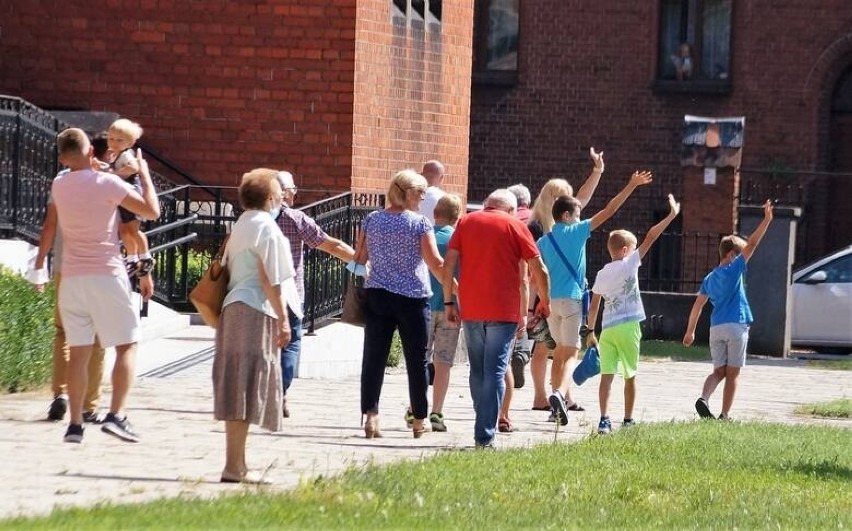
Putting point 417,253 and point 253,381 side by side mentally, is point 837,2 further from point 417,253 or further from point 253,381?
point 253,381

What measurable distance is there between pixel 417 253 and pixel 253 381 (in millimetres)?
2663

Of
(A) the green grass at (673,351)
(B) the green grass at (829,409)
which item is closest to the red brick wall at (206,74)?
(A) the green grass at (673,351)

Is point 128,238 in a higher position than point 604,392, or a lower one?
higher

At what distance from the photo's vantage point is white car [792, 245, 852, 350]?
23.2 m

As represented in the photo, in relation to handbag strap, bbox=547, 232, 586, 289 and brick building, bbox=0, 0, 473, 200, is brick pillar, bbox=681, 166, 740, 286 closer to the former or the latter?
brick building, bbox=0, 0, 473, 200

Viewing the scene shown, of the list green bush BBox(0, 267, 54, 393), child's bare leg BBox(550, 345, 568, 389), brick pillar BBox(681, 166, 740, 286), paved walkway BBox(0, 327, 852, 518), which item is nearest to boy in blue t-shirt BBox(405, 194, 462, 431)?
paved walkway BBox(0, 327, 852, 518)

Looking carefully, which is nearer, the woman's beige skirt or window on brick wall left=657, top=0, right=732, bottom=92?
the woman's beige skirt

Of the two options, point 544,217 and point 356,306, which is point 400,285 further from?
point 544,217

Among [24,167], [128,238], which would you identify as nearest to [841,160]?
[24,167]

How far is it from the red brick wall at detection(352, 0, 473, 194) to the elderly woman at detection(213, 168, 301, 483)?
375 inches

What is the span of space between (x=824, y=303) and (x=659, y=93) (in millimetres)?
6311

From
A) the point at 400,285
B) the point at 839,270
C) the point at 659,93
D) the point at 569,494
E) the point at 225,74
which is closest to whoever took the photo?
the point at 569,494

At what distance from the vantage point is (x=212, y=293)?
9148mm

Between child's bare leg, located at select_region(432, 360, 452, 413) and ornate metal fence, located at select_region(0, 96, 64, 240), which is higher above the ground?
ornate metal fence, located at select_region(0, 96, 64, 240)
